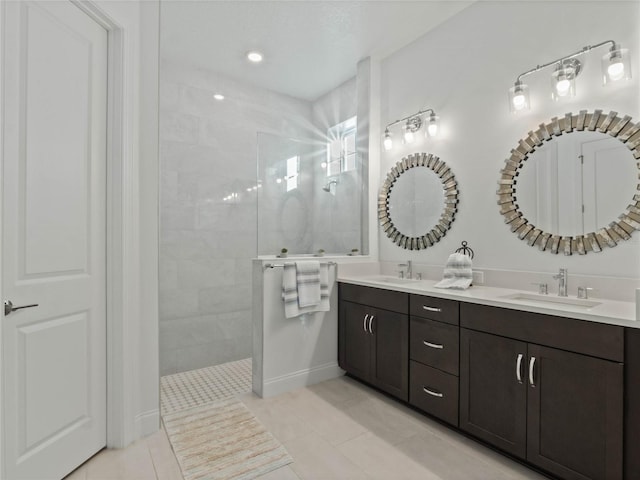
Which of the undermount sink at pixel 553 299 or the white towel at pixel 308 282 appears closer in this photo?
the undermount sink at pixel 553 299

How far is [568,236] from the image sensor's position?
217 cm

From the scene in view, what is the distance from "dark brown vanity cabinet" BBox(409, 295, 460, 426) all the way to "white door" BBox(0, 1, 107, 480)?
75.3 inches

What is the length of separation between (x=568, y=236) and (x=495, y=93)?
1139 millimetres

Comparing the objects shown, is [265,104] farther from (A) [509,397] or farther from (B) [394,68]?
(A) [509,397]

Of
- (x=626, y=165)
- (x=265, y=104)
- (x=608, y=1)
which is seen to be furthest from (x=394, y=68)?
(x=626, y=165)

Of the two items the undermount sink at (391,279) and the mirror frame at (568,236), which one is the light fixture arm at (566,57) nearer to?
the mirror frame at (568,236)

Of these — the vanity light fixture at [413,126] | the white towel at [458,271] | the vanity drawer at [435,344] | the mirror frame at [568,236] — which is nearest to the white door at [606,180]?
the mirror frame at [568,236]

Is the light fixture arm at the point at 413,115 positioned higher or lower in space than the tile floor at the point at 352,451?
higher

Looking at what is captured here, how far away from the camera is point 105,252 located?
206 cm

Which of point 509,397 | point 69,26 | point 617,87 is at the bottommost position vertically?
point 509,397


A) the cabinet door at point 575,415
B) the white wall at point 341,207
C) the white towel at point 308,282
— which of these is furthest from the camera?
the white wall at point 341,207

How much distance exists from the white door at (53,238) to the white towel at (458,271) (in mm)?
2195

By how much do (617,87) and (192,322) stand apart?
364 centimetres

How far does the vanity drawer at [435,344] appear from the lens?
215 cm
